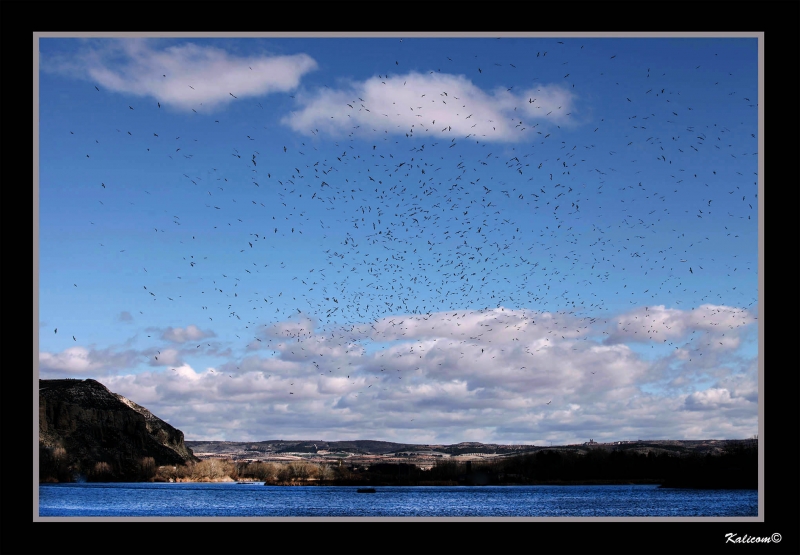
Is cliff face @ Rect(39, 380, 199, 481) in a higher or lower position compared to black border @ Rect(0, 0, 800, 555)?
lower
